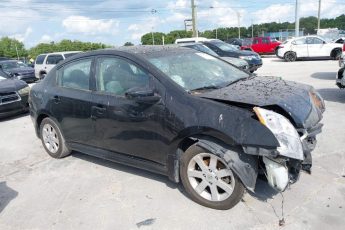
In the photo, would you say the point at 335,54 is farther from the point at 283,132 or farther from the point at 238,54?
the point at 283,132

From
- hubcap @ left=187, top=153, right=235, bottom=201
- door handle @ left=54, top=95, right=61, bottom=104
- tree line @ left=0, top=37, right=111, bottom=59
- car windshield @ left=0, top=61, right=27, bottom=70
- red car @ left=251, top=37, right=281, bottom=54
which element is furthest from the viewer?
tree line @ left=0, top=37, right=111, bottom=59

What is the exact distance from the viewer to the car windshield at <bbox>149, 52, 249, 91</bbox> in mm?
4270

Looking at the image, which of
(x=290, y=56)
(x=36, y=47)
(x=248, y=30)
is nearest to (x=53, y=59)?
(x=290, y=56)

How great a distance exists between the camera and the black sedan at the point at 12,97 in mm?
9070

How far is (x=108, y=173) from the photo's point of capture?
5035 mm

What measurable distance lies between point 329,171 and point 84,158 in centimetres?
354

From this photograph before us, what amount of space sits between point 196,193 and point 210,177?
27 cm

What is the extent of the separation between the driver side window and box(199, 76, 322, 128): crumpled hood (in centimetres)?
86

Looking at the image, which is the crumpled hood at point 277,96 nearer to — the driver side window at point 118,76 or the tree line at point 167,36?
the driver side window at point 118,76

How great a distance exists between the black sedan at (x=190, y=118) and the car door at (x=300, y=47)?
673 inches

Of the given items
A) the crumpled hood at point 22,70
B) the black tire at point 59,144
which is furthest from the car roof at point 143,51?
the crumpled hood at point 22,70

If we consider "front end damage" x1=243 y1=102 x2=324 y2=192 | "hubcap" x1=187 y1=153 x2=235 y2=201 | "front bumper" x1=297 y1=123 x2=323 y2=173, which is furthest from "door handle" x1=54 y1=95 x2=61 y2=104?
"front bumper" x1=297 y1=123 x2=323 y2=173

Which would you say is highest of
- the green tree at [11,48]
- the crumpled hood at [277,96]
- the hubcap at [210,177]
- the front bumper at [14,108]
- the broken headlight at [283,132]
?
the crumpled hood at [277,96]

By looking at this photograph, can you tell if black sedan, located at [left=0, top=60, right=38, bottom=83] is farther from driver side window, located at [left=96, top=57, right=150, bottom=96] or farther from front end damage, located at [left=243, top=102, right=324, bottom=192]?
front end damage, located at [left=243, top=102, right=324, bottom=192]
